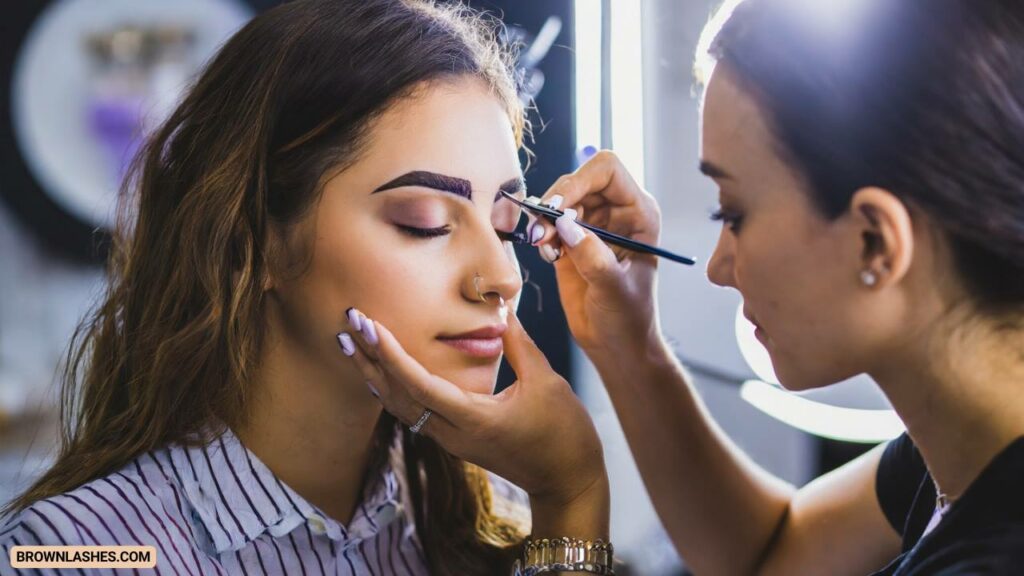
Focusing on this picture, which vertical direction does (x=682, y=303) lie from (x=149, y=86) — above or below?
below

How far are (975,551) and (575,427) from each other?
47cm

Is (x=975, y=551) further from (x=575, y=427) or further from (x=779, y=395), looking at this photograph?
(x=779, y=395)

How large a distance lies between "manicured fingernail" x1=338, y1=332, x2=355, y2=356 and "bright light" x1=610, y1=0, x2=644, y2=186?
47 centimetres

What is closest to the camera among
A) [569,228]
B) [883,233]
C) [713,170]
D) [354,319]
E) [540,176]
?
[883,233]

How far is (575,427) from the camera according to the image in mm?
1148

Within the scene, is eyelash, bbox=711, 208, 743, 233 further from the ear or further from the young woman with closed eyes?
the young woman with closed eyes

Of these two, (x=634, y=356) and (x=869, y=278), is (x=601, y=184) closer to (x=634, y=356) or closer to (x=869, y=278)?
(x=634, y=356)

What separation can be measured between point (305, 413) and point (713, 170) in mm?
590

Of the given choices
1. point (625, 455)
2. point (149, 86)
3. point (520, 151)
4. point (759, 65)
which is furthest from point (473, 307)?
point (149, 86)

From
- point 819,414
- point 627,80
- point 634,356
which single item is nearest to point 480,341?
point 634,356

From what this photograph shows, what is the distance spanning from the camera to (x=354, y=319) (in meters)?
1.08

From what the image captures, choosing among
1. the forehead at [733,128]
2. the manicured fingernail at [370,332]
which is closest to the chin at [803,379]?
the forehead at [733,128]

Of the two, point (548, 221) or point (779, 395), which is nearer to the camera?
point (548, 221)

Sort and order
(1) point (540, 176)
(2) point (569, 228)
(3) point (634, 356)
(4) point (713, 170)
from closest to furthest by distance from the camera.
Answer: (4) point (713, 170) < (2) point (569, 228) < (3) point (634, 356) < (1) point (540, 176)
